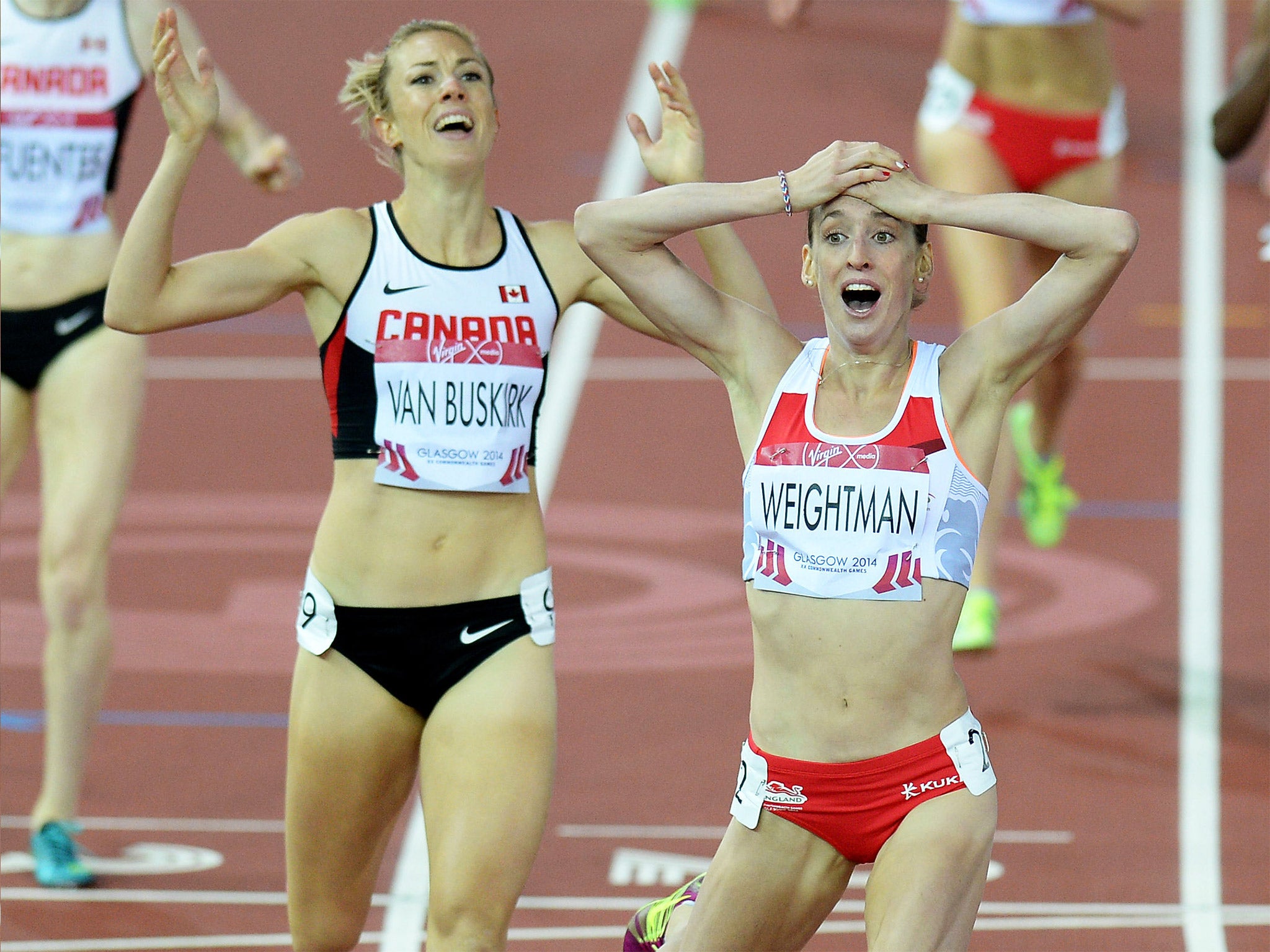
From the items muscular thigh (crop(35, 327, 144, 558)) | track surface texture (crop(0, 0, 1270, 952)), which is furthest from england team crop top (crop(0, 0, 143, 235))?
track surface texture (crop(0, 0, 1270, 952))

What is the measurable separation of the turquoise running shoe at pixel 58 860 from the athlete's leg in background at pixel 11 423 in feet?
3.35

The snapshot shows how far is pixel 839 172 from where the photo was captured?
4434mm

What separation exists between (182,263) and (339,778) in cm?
123

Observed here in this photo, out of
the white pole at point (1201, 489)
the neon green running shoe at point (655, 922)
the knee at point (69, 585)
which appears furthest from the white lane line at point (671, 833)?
the neon green running shoe at point (655, 922)

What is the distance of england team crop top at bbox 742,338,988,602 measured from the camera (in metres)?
4.43

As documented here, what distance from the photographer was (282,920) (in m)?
6.46

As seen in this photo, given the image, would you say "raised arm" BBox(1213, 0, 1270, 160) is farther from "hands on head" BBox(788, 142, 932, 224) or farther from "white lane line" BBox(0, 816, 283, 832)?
"white lane line" BBox(0, 816, 283, 832)

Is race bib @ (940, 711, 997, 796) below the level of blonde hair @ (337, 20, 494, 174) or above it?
below

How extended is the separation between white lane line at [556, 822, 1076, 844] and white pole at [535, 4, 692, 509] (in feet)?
A: 7.47

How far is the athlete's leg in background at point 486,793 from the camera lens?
4863mm

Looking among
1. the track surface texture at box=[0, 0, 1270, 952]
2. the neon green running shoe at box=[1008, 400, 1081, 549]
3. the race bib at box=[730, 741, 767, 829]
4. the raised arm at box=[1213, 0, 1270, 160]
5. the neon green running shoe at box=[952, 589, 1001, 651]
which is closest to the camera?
the race bib at box=[730, 741, 767, 829]

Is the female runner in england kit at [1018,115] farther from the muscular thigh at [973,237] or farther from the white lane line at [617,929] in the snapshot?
the white lane line at [617,929]

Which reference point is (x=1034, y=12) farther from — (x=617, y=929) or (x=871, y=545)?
(x=871, y=545)

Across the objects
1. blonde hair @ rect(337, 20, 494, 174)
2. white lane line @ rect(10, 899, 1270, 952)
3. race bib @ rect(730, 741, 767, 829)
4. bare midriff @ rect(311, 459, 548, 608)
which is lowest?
white lane line @ rect(10, 899, 1270, 952)
